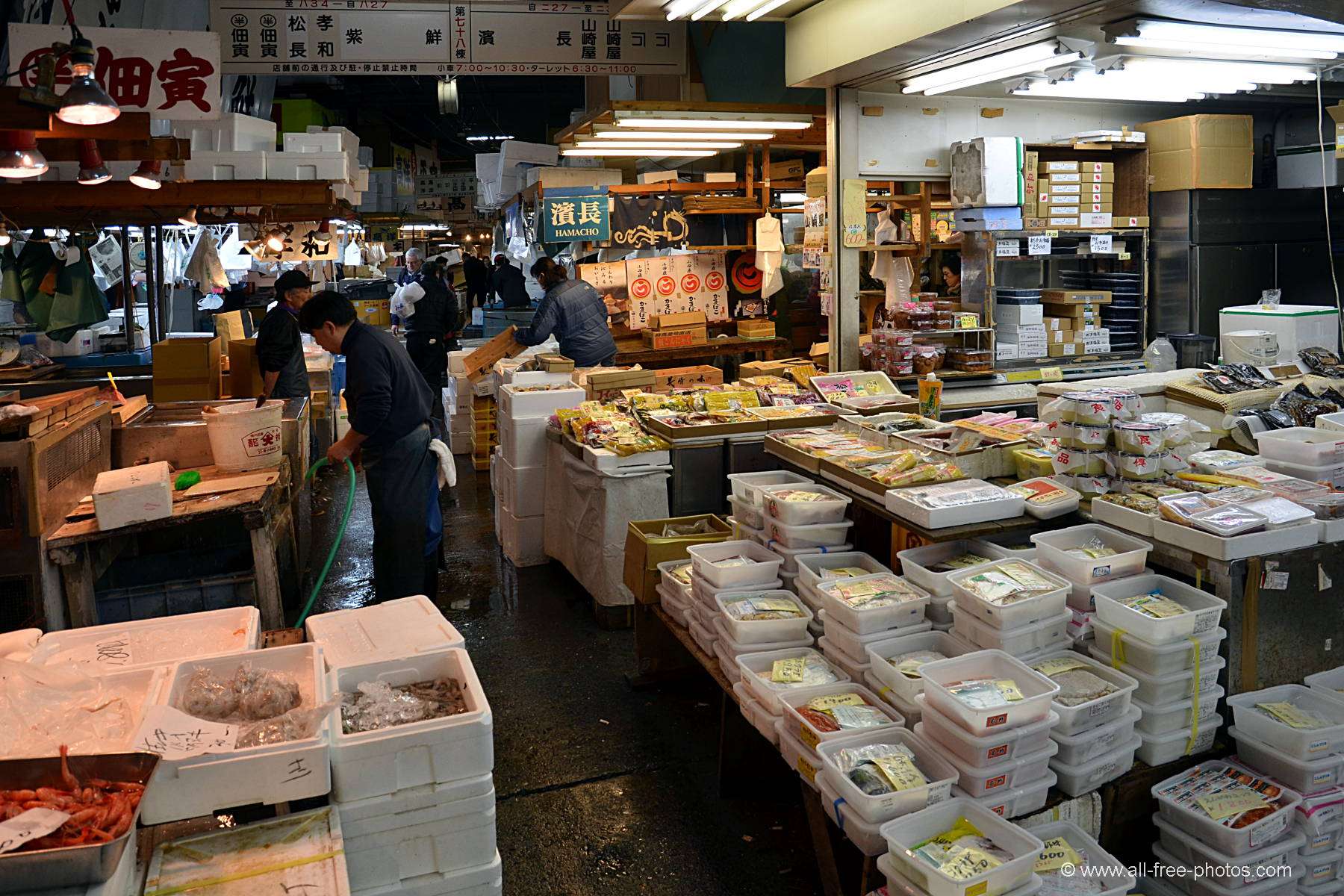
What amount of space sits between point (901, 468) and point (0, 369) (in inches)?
352

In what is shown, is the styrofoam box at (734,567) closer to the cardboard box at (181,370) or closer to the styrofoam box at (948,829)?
the styrofoam box at (948,829)

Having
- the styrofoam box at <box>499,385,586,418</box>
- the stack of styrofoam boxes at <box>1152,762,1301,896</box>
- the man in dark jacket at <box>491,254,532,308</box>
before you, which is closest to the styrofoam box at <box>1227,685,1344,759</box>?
the stack of styrofoam boxes at <box>1152,762,1301,896</box>

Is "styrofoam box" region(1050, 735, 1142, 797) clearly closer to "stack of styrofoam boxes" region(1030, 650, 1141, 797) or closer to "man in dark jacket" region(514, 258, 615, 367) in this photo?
"stack of styrofoam boxes" region(1030, 650, 1141, 797)

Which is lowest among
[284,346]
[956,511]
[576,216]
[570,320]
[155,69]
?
[956,511]

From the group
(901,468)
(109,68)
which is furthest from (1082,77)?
(109,68)

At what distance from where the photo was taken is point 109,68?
7.00m

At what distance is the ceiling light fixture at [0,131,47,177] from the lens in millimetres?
5047

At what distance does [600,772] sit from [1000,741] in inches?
83.0

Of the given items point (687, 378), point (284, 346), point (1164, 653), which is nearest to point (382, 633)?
point (1164, 653)

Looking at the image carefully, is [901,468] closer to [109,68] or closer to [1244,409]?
[1244,409]

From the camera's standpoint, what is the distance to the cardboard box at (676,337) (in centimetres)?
1098

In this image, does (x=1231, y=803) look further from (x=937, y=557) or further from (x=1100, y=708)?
(x=937, y=557)

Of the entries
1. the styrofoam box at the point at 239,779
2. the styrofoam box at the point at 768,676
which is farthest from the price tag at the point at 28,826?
the styrofoam box at the point at 768,676

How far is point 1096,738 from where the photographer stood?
333 centimetres
